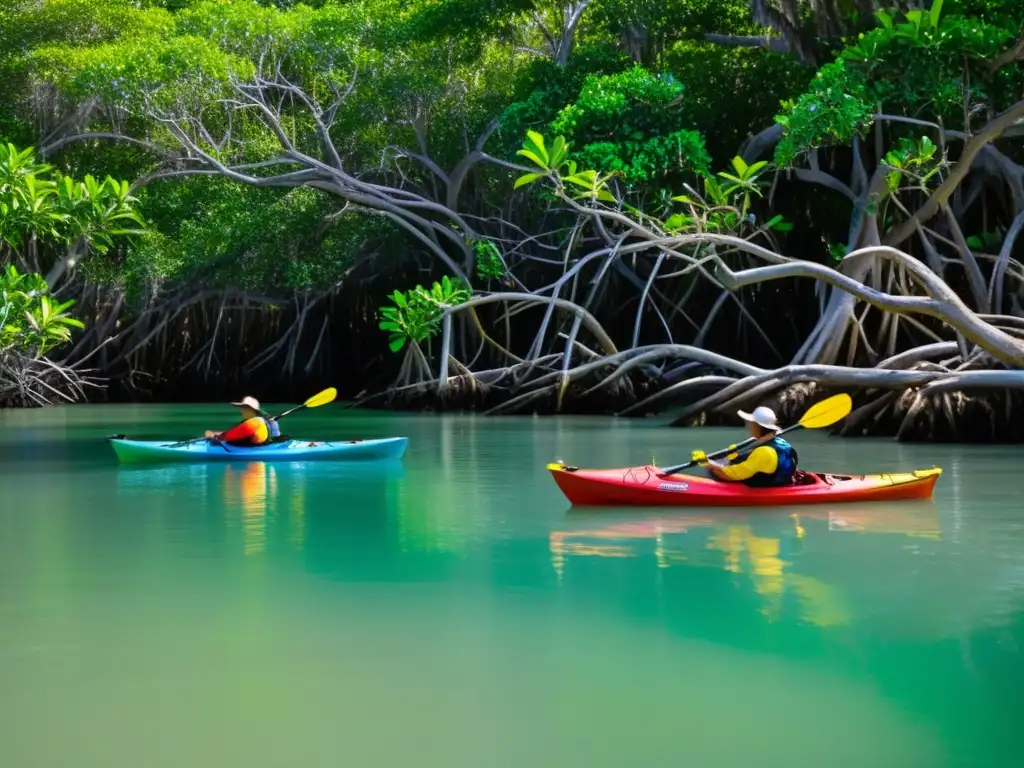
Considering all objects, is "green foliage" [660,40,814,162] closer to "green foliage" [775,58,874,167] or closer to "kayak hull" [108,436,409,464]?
"green foliage" [775,58,874,167]

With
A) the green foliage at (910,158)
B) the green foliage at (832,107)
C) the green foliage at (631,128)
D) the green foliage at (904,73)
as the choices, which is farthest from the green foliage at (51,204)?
the green foliage at (910,158)

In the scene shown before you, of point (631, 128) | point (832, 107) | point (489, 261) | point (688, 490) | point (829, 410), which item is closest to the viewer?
point (688, 490)

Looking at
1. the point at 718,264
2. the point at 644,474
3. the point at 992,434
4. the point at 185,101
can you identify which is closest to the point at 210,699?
the point at 644,474

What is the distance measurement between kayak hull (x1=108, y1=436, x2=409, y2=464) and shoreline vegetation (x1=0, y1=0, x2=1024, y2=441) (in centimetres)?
170

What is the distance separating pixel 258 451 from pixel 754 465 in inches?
179

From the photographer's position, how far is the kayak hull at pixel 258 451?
37.7 ft

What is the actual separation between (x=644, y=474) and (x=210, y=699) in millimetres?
4493

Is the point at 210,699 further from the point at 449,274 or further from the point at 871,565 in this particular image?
the point at 449,274

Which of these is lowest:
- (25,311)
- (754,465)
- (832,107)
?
(754,465)

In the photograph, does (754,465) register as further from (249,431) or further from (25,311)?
(25,311)

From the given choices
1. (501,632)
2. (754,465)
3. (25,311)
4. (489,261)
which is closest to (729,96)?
(489,261)

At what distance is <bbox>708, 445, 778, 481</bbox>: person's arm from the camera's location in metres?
8.24

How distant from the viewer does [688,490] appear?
8.25 metres

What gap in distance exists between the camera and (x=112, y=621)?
5.23m
